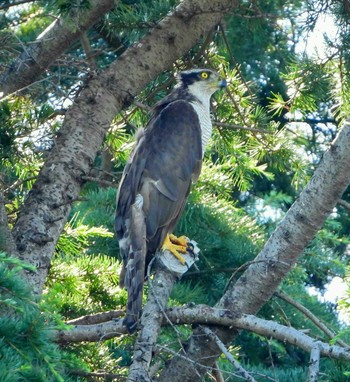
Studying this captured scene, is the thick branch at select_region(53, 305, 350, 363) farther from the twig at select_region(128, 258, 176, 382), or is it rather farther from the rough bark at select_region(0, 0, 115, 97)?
the rough bark at select_region(0, 0, 115, 97)

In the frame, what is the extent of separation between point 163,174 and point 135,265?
1008mm

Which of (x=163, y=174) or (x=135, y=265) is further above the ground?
(x=163, y=174)

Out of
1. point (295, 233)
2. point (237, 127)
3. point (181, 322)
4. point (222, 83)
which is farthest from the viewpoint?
point (222, 83)

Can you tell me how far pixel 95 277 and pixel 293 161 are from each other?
1.54m

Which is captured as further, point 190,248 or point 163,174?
point 163,174

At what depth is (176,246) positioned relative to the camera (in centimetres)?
573

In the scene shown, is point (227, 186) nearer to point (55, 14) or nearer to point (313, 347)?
point (55, 14)

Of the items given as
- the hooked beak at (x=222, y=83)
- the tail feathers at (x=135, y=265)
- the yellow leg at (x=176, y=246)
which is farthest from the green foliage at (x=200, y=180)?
the yellow leg at (x=176, y=246)

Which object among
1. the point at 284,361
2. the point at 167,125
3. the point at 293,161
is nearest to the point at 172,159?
the point at 167,125

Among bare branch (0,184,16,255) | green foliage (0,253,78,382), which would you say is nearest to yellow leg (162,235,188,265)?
bare branch (0,184,16,255)

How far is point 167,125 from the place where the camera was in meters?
6.42

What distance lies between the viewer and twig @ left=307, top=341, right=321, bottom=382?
4018 mm

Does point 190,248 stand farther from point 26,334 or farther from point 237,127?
point 26,334

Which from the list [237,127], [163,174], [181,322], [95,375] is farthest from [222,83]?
[95,375]
